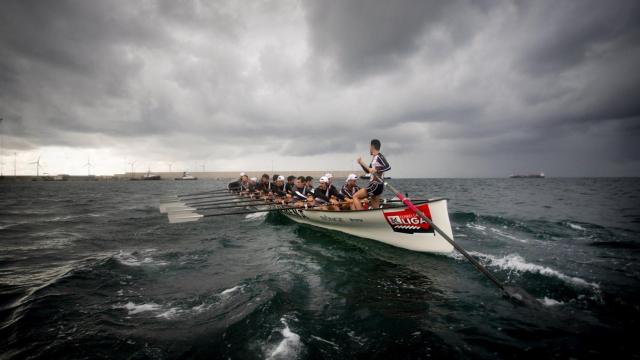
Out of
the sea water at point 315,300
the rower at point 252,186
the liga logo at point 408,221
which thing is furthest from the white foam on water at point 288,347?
the rower at point 252,186

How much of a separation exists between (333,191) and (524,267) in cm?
855

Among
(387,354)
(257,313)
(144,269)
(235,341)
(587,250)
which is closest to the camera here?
(387,354)

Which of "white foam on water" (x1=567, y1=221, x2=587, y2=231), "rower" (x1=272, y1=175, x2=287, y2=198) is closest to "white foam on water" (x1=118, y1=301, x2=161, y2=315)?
"rower" (x1=272, y1=175, x2=287, y2=198)

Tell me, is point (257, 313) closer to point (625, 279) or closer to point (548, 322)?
point (548, 322)

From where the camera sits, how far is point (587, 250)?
939 cm

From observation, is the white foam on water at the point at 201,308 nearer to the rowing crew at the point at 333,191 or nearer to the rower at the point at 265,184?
the rowing crew at the point at 333,191

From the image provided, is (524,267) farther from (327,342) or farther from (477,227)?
(477,227)

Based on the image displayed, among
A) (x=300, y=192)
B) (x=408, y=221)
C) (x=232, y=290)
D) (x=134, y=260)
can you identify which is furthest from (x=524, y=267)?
(x=134, y=260)

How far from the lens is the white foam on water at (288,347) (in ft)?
13.3

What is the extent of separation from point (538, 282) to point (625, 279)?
217 cm

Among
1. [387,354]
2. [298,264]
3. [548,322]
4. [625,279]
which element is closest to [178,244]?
[298,264]

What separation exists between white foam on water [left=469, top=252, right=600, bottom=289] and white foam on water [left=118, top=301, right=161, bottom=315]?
9015 millimetres

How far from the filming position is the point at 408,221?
29.6 feet

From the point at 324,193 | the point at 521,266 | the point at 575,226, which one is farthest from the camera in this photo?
the point at 324,193
